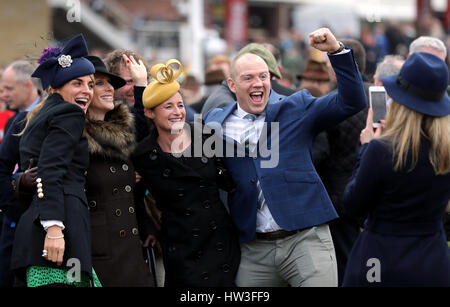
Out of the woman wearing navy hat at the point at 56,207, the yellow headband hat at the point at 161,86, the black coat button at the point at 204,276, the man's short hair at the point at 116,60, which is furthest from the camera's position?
the man's short hair at the point at 116,60

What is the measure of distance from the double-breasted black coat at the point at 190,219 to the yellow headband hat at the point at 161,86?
0.33 metres

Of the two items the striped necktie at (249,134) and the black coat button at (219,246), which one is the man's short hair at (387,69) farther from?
the black coat button at (219,246)

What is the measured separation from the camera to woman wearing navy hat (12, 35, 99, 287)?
444 cm

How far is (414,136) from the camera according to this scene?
4031mm

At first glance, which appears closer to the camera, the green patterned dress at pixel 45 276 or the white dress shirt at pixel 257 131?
the green patterned dress at pixel 45 276

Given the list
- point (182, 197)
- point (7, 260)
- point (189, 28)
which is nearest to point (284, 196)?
point (182, 197)

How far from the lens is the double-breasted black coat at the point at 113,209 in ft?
16.1

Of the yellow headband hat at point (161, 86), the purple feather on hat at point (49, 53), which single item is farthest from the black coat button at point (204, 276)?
the purple feather on hat at point (49, 53)

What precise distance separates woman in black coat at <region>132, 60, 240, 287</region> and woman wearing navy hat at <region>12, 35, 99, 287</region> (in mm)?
614

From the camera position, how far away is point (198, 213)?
5098mm

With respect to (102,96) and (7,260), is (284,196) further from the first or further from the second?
(7,260)

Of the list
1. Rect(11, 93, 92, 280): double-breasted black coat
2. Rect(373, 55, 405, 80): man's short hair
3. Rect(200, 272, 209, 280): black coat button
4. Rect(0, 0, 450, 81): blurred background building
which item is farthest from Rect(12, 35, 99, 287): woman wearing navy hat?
Rect(0, 0, 450, 81): blurred background building

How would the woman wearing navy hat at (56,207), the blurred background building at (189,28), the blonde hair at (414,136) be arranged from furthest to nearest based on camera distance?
the blurred background building at (189,28) < the woman wearing navy hat at (56,207) < the blonde hair at (414,136)

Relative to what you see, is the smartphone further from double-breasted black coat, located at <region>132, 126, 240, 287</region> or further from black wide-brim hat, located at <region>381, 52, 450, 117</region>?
double-breasted black coat, located at <region>132, 126, 240, 287</region>
